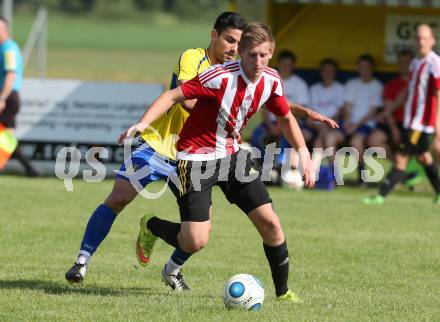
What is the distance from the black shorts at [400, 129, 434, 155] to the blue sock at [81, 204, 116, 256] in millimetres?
6045

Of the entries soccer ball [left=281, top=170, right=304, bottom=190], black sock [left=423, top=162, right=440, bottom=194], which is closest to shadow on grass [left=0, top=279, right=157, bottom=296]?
black sock [left=423, top=162, right=440, bottom=194]

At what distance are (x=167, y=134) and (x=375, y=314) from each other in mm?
1987

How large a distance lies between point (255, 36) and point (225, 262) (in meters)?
2.78

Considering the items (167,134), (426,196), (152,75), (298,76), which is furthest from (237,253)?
(152,75)

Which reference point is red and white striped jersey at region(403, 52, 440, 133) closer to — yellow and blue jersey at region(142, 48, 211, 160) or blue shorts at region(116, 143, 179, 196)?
yellow and blue jersey at region(142, 48, 211, 160)

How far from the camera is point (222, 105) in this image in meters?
6.59

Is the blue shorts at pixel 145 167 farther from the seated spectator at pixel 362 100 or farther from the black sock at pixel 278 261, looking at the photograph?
the seated spectator at pixel 362 100

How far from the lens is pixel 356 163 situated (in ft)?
48.8

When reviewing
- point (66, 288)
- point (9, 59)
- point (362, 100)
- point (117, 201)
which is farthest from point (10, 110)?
point (66, 288)

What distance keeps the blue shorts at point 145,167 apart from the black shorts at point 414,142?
5845mm

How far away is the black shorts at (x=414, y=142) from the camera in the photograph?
12.7m

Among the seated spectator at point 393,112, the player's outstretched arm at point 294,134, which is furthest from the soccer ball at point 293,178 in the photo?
the player's outstretched arm at point 294,134

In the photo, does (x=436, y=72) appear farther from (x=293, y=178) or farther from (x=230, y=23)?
(x=230, y=23)

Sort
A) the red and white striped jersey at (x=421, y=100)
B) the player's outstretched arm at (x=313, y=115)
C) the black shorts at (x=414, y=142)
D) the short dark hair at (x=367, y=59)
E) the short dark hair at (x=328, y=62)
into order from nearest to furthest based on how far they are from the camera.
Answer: the player's outstretched arm at (x=313, y=115) → the red and white striped jersey at (x=421, y=100) → the black shorts at (x=414, y=142) → the short dark hair at (x=367, y=59) → the short dark hair at (x=328, y=62)
